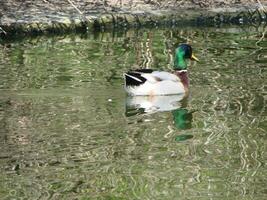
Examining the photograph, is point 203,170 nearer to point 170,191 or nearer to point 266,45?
point 170,191

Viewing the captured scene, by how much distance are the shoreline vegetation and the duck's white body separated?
6903 mm

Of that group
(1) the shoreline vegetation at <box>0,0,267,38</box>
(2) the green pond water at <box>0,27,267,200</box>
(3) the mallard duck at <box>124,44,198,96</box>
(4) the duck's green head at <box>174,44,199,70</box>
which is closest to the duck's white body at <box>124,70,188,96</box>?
(3) the mallard duck at <box>124,44,198,96</box>

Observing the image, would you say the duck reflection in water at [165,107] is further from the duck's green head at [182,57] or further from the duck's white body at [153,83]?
the duck's green head at [182,57]

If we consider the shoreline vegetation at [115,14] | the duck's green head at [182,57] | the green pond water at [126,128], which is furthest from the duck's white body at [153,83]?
the shoreline vegetation at [115,14]

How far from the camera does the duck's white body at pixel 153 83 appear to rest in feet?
38.0

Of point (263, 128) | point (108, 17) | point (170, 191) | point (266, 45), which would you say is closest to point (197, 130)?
point (263, 128)

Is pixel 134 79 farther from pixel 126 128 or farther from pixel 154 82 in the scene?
pixel 126 128

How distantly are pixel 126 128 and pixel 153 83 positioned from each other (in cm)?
184

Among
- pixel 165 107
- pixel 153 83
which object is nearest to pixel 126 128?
pixel 165 107

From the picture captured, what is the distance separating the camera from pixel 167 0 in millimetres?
21078

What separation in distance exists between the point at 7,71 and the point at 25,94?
180cm

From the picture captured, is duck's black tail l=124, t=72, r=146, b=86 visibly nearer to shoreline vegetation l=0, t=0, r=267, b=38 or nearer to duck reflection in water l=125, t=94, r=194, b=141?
duck reflection in water l=125, t=94, r=194, b=141

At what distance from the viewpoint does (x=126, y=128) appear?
10.0 metres

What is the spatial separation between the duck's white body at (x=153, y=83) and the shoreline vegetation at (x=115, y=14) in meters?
6.90
